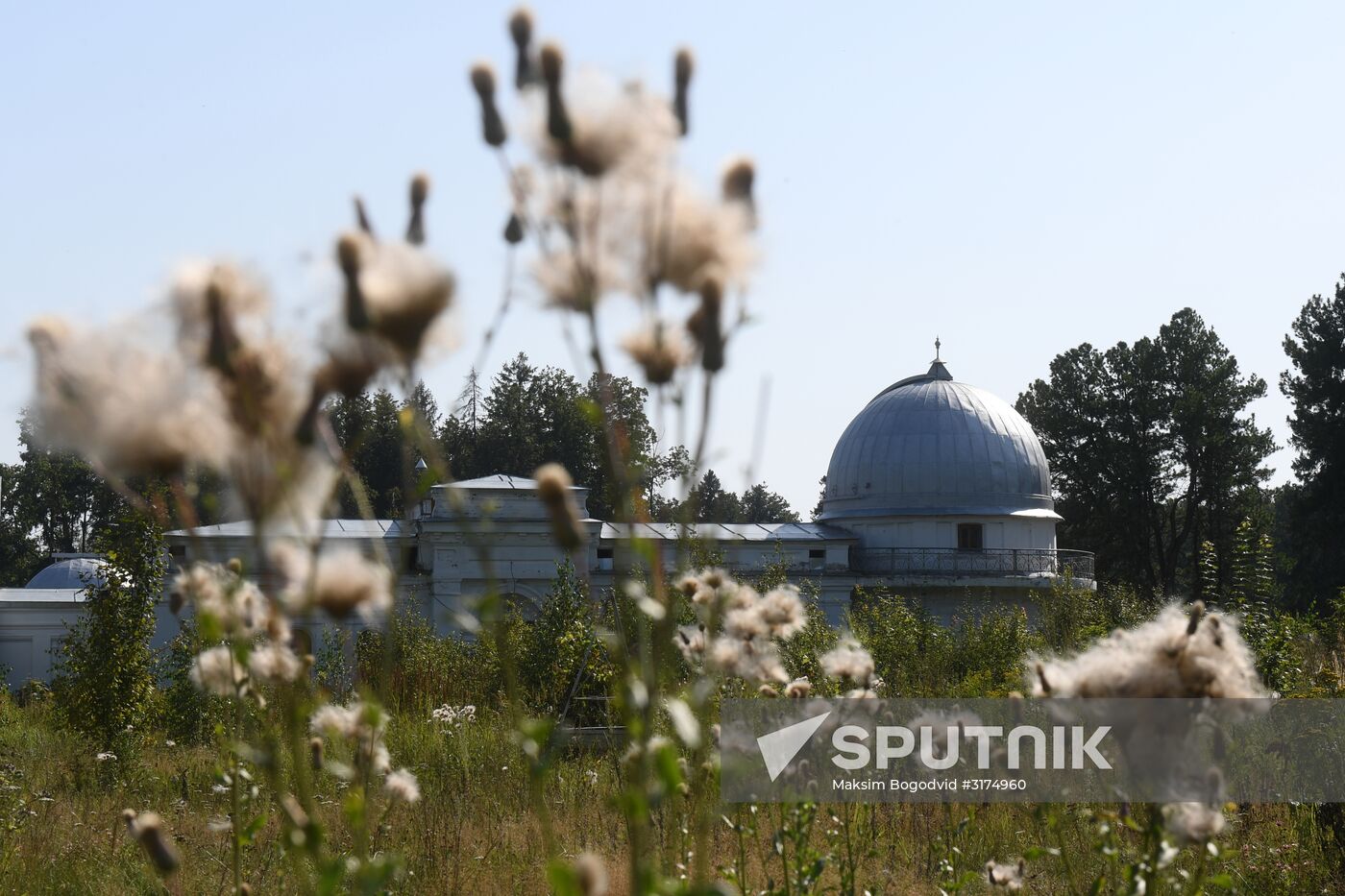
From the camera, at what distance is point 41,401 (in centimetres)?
140

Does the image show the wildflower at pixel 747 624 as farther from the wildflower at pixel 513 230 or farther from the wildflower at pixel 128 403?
the wildflower at pixel 128 403

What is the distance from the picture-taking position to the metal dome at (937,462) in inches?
1314

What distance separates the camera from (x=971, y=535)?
33281 millimetres

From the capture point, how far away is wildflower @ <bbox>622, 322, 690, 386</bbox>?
153 centimetres

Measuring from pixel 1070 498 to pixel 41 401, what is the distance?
42861mm

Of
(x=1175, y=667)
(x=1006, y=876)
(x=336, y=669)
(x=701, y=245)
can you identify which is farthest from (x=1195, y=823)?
(x=336, y=669)

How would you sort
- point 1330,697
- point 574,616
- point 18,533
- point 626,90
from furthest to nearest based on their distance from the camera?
point 18,533 < point 574,616 < point 1330,697 < point 626,90

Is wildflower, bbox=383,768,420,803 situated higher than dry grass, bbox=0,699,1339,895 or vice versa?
wildflower, bbox=383,768,420,803

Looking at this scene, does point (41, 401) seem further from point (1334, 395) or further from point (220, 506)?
point (1334, 395)

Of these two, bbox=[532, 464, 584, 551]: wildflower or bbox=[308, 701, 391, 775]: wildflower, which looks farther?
bbox=[308, 701, 391, 775]: wildflower

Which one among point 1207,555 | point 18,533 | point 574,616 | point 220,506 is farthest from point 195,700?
point 18,533

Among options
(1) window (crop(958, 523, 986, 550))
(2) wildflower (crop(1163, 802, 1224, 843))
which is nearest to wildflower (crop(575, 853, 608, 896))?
(2) wildflower (crop(1163, 802, 1224, 843))

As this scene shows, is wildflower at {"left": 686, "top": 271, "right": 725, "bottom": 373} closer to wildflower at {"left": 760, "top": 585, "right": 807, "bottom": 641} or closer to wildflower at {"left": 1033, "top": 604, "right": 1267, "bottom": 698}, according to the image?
wildflower at {"left": 1033, "top": 604, "right": 1267, "bottom": 698}

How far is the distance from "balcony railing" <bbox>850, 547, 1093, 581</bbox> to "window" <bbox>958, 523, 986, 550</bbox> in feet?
1.35
